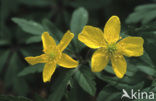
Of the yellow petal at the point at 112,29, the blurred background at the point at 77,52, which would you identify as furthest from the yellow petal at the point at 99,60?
the blurred background at the point at 77,52

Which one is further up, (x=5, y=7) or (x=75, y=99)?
(x=5, y=7)

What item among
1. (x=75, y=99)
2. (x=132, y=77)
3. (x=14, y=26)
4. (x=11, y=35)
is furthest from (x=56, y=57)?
(x=14, y=26)

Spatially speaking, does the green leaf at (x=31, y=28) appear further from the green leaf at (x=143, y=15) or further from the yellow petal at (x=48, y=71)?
the green leaf at (x=143, y=15)

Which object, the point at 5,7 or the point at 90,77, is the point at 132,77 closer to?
the point at 90,77

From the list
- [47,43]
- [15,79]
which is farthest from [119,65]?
[15,79]

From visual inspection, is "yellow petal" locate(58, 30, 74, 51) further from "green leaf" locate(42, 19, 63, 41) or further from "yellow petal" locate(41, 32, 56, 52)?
"green leaf" locate(42, 19, 63, 41)

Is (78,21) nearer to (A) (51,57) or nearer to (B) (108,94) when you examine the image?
(A) (51,57)
